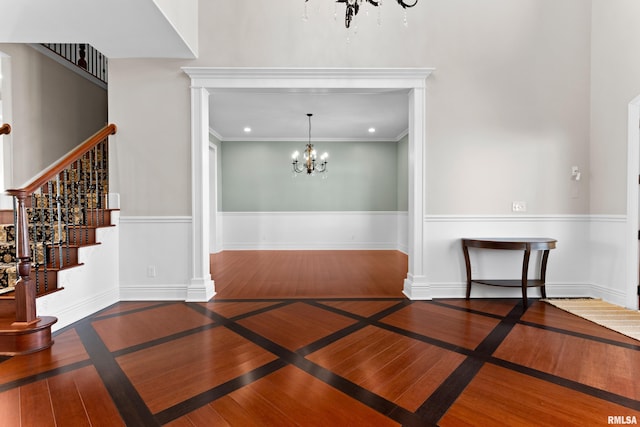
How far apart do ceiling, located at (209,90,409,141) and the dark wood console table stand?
6.60 ft

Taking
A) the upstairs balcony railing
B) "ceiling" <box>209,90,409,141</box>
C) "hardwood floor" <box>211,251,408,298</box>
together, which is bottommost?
"hardwood floor" <box>211,251,408,298</box>

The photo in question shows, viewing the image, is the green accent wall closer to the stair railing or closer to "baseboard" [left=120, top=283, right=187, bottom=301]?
the stair railing

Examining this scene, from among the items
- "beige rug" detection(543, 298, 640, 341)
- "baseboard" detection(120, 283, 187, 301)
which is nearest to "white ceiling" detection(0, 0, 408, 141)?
"baseboard" detection(120, 283, 187, 301)

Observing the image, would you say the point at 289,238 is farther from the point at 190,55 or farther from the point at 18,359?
the point at 18,359

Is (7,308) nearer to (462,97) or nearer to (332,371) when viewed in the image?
(332,371)

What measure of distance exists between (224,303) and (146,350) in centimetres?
113

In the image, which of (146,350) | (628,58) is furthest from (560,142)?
(146,350)

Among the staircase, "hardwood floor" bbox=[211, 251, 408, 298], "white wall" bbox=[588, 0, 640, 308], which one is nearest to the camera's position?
the staircase

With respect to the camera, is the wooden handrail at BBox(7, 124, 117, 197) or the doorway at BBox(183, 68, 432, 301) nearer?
the wooden handrail at BBox(7, 124, 117, 197)

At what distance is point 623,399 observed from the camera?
65.8 inches

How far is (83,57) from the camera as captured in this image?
4719 millimetres

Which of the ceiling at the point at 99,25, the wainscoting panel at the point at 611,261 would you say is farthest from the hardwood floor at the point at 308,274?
the ceiling at the point at 99,25

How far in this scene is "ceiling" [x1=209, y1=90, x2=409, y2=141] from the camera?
4806 mm

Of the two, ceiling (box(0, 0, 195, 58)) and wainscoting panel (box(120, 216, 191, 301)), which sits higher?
ceiling (box(0, 0, 195, 58))
